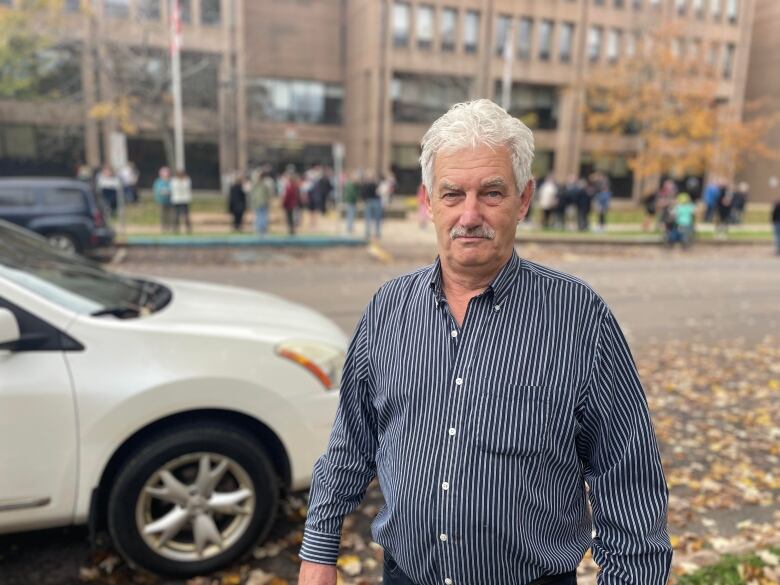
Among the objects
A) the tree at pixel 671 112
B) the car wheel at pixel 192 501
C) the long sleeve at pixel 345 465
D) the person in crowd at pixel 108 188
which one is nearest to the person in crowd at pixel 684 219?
the tree at pixel 671 112

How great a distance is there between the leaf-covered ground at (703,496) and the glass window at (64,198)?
11907 millimetres

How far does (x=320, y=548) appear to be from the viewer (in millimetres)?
1797

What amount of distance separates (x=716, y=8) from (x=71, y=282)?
51.9m

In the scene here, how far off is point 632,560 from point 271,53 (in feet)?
148

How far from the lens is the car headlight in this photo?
3.22 metres

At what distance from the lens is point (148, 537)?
2.98 metres

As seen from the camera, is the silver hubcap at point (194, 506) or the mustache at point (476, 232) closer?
the mustache at point (476, 232)

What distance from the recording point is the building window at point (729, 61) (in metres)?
45.8

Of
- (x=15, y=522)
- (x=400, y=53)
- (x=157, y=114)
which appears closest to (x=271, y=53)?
(x=400, y=53)

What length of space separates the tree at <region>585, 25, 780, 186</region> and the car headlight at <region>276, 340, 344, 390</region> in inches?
1155

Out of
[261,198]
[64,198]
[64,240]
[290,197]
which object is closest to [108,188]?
[261,198]

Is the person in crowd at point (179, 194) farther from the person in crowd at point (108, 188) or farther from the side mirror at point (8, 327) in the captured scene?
the side mirror at point (8, 327)

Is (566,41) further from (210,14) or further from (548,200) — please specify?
(548,200)

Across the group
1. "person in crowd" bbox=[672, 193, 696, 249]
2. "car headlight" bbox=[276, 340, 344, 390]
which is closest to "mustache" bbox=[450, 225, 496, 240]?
"car headlight" bbox=[276, 340, 344, 390]
